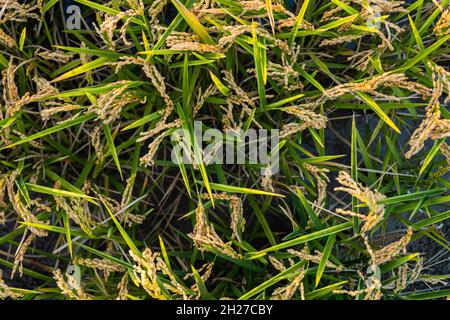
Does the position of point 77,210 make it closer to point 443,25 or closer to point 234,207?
point 234,207

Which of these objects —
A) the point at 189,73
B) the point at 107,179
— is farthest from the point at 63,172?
the point at 189,73

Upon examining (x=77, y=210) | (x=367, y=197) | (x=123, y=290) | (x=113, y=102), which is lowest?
(x=123, y=290)

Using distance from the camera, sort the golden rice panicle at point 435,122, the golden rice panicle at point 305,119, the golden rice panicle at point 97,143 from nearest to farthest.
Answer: the golden rice panicle at point 435,122 → the golden rice panicle at point 305,119 → the golden rice panicle at point 97,143

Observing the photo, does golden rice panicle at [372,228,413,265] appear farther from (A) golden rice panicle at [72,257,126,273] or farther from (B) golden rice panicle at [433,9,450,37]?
(A) golden rice panicle at [72,257,126,273]

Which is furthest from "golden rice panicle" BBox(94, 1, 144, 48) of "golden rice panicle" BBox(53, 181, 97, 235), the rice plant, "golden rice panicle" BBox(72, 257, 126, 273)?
"golden rice panicle" BBox(72, 257, 126, 273)

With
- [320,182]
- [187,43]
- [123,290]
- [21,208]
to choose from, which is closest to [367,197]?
[320,182]

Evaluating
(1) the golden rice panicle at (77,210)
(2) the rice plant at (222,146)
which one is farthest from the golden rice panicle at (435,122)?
(1) the golden rice panicle at (77,210)

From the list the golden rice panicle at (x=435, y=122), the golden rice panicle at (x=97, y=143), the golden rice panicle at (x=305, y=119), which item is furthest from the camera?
the golden rice panicle at (x=97, y=143)

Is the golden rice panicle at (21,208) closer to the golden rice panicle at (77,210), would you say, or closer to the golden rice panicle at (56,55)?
the golden rice panicle at (77,210)
